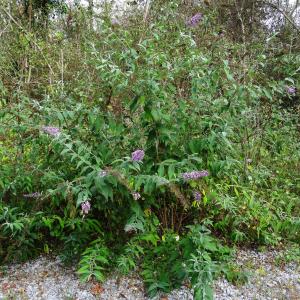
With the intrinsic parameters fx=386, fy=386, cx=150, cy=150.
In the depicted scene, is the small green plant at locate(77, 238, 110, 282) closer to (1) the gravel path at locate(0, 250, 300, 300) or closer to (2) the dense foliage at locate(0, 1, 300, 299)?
(2) the dense foliage at locate(0, 1, 300, 299)

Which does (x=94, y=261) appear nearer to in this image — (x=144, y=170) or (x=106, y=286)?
(x=106, y=286)

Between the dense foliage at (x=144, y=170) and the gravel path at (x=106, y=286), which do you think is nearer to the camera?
the dense foliage at (x=144, y=170)

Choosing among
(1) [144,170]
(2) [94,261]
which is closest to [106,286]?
(2) [94,261]

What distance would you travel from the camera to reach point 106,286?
9.53ft

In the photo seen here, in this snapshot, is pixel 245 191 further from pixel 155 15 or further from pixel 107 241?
pixel 155 15

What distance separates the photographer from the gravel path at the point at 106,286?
2842 millimetres

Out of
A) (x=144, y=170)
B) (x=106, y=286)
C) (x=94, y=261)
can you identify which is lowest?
(x=106, y=286)

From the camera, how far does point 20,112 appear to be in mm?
3168

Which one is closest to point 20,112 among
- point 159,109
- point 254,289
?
point 159,109

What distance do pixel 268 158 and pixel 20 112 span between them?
279 cm

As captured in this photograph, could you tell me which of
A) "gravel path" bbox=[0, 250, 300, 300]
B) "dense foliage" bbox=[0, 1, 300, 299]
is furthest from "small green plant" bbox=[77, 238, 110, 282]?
"gravel path" bbox=[0, 250, 300, 300]

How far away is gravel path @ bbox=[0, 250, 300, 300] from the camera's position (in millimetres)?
2842

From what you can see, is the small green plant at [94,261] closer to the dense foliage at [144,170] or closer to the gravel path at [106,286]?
the dense foliage at [144,170]

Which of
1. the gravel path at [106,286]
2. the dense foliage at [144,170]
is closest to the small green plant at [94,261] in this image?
the dense foliage at [144,170]
